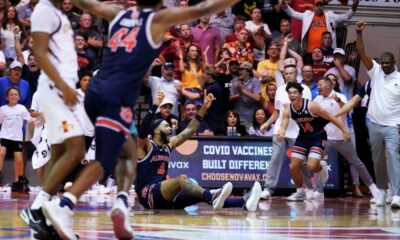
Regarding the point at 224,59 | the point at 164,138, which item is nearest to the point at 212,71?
the point at 224,59

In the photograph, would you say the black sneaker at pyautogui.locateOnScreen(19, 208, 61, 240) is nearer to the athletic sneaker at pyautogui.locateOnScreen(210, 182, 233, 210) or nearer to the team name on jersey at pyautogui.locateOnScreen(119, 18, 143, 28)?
the team name on jersey at pyautogui.locateOnScreen(119, 18, 143, 28)

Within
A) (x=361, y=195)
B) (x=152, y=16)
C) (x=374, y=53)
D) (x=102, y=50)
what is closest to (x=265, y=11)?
(x=374, y=53)

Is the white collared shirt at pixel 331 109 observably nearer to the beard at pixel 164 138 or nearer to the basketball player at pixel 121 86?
the beard at pixel 164 138

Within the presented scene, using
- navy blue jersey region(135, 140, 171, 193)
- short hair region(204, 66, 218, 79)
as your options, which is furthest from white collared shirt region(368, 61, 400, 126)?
navy blue jersey region(135, 140, 171, 193)

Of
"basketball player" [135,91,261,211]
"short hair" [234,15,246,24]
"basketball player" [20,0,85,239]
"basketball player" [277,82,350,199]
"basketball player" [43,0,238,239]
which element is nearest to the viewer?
"basketball player" [43,0,238,239]

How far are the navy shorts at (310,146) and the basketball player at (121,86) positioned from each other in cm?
890

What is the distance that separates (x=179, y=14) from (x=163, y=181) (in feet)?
17.0

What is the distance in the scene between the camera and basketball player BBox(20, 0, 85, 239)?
26.6 feet

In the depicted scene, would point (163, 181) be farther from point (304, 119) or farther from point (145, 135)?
point (304, 119)

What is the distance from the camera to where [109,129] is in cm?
802

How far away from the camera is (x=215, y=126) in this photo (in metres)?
19.3

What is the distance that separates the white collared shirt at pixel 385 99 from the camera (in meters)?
16.1

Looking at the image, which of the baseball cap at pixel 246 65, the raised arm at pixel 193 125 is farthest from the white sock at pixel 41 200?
the baseball cap at pixel 246 65

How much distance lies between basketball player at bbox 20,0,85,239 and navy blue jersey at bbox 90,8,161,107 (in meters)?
0.29
